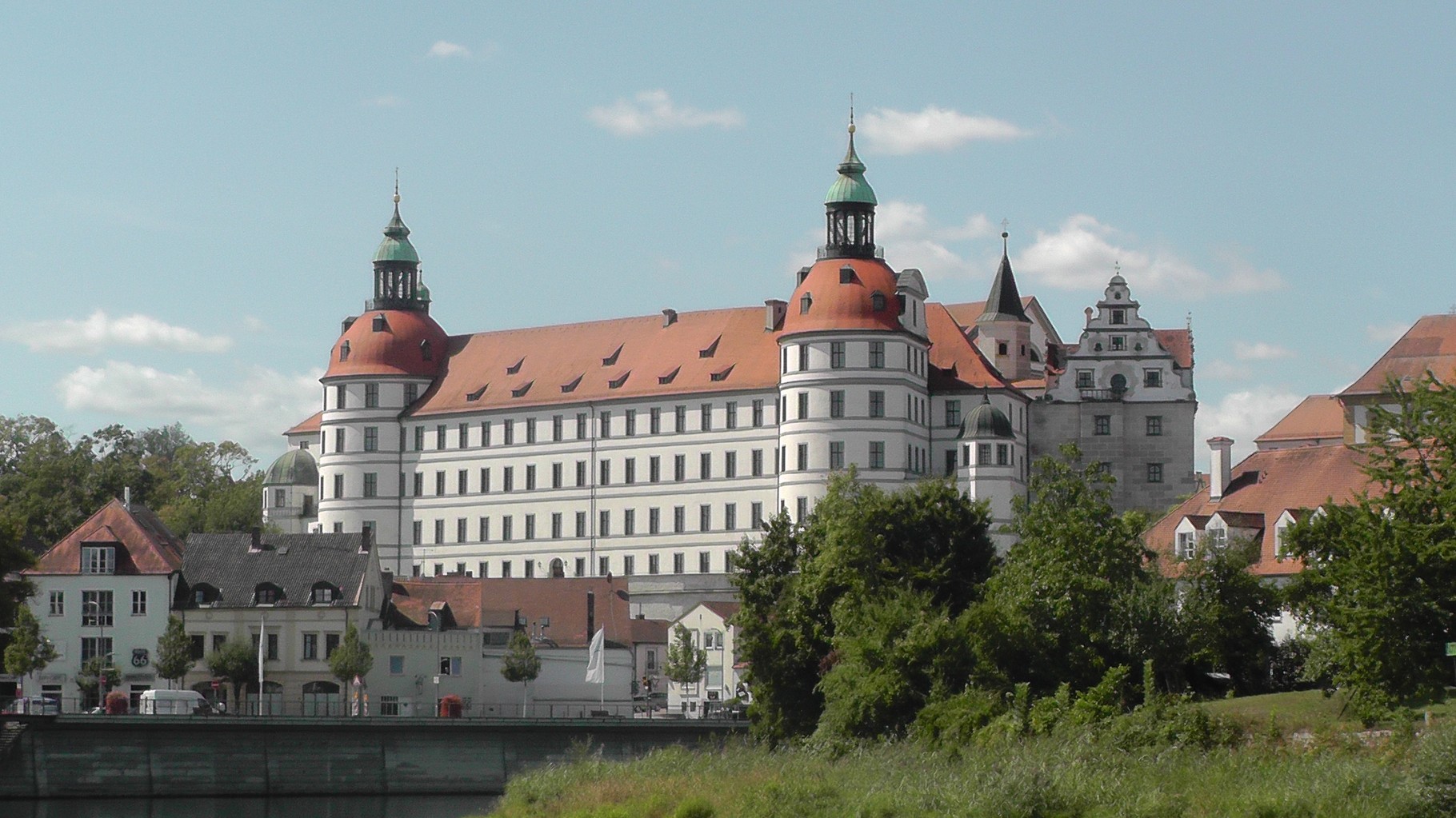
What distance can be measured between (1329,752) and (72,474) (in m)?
98.0

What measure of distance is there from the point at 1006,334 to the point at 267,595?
4743cm

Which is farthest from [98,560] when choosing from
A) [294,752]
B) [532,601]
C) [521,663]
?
[532,601]

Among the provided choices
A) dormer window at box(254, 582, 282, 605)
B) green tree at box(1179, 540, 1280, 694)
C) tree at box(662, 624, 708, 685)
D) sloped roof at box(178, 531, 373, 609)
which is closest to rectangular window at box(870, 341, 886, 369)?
tree at box(662, 624, 708, 685)

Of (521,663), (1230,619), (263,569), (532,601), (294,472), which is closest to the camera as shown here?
(1230,619)

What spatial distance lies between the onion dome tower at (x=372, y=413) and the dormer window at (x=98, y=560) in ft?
129

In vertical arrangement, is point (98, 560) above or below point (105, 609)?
above

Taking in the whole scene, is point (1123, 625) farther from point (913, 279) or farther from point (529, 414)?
point (529, 414)

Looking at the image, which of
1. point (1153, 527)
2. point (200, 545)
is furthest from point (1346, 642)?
point (200, 545)

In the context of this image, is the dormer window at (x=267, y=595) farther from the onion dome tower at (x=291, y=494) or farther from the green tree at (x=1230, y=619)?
the onion dome tower at (x=291, y=494)

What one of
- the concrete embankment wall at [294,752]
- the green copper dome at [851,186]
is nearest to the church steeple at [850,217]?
the green copper dome at [851,186]

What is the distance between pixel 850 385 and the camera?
365 feet

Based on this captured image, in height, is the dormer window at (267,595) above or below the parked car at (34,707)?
above

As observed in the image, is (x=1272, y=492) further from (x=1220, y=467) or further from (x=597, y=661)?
(x=597, y=661)

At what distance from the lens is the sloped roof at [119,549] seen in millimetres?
84688
